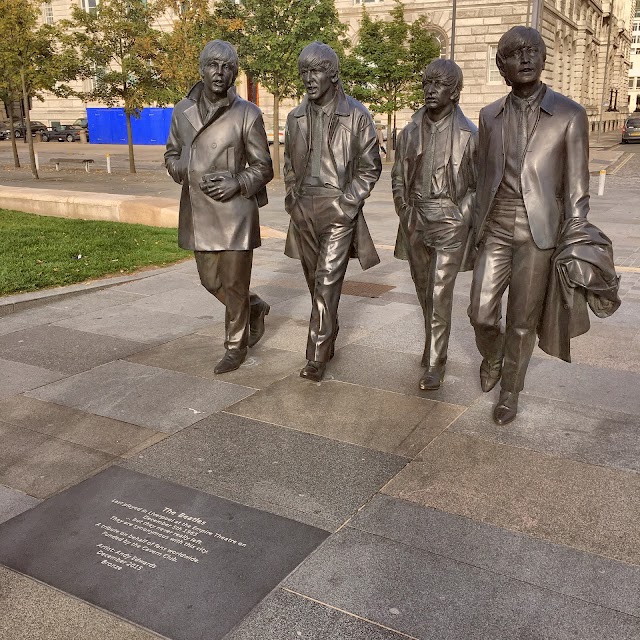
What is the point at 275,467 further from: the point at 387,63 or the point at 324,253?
the point at 387,63

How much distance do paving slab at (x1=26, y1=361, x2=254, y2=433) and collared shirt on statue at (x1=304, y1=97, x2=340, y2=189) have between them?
1.67m

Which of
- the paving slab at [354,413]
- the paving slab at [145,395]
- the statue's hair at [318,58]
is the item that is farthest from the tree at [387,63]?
the paving slab at [354,413]

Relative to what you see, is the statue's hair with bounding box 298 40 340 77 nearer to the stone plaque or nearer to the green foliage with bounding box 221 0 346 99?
the stone plaque

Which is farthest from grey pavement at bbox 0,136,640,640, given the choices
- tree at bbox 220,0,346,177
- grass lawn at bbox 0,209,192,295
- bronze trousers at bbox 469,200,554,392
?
tree at bbox 220,0,346,177

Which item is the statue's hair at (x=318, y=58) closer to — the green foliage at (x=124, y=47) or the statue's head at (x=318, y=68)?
the statue's head at (x=318, y=68)

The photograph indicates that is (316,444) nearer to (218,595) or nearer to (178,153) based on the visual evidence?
(218,595)

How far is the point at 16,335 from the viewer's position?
23.7 feet

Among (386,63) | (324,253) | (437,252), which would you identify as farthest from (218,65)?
(386,63)

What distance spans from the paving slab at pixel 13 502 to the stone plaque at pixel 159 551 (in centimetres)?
8

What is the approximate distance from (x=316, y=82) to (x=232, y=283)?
1636 millimetres

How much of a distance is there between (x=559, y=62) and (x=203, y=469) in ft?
176

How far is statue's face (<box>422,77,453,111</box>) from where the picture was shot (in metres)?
5.33

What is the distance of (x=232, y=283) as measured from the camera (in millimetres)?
5980

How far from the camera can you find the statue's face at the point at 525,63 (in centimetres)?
439
